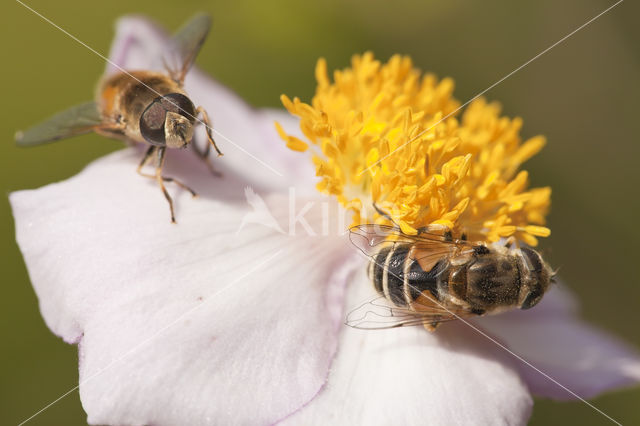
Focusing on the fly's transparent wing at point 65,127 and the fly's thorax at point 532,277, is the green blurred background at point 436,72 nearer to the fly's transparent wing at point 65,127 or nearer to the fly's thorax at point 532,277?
the fly's transparent wing at point 65,127

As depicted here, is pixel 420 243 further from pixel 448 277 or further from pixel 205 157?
pixel 205 157

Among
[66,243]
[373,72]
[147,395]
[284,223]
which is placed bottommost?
[147,395]

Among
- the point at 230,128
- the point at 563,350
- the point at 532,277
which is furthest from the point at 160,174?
the point at 563,350

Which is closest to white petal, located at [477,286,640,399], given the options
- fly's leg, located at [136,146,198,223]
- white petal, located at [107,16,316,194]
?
white petal, located at [107,16,316,194]

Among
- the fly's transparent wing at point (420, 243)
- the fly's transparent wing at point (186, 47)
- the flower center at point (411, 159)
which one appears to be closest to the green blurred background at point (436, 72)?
the fly's transparent wing at point (186, 47)

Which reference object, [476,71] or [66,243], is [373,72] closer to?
[66,243]

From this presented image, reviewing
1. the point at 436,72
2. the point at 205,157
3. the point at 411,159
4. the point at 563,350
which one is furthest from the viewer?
the point at 436,72

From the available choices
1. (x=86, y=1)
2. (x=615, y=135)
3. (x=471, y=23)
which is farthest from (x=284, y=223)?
(x=615, y=135)
